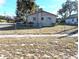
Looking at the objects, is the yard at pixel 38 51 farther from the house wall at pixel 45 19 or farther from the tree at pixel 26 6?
the tree at pixel 26 6

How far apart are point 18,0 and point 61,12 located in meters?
35.8

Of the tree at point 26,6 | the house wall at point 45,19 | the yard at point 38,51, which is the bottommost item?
the yard at point 38,51

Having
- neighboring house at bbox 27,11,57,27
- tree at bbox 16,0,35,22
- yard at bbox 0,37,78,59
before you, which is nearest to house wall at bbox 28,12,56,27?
neighboring house at bbox 27,11,57,27

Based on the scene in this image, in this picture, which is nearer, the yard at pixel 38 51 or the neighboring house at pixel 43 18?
the yard at pixel 38 51

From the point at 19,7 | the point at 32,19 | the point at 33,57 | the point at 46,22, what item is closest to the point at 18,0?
the point at 19,7

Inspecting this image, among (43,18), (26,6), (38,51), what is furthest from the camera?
(26,6)

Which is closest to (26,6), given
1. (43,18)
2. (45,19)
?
(43,18)

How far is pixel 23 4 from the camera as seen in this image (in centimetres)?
3675

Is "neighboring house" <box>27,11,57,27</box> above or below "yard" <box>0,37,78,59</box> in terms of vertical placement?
above

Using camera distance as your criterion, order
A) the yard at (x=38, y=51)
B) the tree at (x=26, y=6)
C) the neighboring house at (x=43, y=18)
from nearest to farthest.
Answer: the yard at (x=38, y=51), the neighboring house at (x=43, y=18), the tree at (x=26, y=6)

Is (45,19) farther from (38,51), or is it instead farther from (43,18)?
(38,51)

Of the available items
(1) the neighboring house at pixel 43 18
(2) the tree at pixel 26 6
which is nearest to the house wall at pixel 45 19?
(1) the neighboring house at pixel 43 18

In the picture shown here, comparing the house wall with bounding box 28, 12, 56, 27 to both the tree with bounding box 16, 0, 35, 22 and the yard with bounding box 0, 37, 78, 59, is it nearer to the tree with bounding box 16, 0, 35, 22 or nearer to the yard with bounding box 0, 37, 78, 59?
the tree with bounding box 16, 0, 35, 22

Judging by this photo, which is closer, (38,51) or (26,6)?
(38,51)
